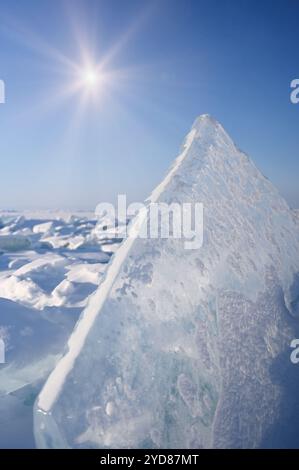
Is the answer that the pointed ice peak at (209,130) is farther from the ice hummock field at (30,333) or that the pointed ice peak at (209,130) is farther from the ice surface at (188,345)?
the ice hummock field at (30,333)

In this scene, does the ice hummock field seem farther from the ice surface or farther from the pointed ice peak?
the pointed ice peak

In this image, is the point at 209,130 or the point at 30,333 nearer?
the point at 209,130

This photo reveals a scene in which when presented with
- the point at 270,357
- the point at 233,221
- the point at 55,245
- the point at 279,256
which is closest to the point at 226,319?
the point at 270,357

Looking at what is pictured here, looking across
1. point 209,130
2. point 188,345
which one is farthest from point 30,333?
point 209,130

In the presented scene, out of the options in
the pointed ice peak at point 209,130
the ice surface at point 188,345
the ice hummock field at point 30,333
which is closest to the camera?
the ice surface at point 188,345

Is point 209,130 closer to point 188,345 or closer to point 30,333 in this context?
point 188,345

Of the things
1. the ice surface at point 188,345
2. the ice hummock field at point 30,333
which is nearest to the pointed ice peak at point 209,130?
the ice surface at point 188,345

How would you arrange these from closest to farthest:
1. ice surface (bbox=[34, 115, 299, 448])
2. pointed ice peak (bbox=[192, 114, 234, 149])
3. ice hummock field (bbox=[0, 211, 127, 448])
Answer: ice surface (bbox=[34, 115, 299, 448])
ice hummock field (bbox=[0, 211, 127, 448])
pointed ice peak (bbox=[192, 114, 234, 149])

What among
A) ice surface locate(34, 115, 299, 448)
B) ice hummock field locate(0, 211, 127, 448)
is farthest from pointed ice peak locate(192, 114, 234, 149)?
ice hummock field locate(0, 211, 127, 448)
